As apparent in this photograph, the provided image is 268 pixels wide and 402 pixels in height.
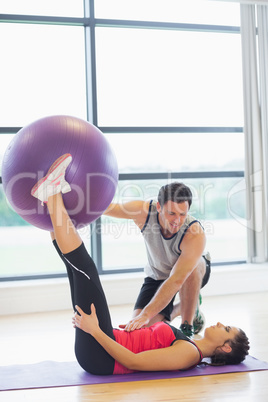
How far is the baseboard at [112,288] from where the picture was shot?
3980mm

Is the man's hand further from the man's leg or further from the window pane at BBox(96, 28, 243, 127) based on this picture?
the window pane at BBox(96, 28, 243, 127)

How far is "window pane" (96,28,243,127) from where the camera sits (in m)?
4.46

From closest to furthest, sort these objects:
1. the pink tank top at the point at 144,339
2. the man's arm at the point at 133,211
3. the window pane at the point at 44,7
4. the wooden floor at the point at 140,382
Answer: the wooden floor at the point at 140,382 < the pink tank top at the point at 144,339 < the man's arm at the point at 133,211 < the window pane at the point at 44,7

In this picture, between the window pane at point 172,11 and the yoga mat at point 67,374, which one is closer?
the yoga mat at point 67,374

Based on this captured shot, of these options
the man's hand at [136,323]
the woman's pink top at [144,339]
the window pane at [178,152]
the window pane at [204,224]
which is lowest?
the woman's pink top at [144,339]

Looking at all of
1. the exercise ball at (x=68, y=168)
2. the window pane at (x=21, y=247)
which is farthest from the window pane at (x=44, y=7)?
the exercise ball at (x=68, y=168)

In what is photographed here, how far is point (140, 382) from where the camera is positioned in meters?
2.20

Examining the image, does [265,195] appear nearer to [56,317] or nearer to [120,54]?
[120,54]

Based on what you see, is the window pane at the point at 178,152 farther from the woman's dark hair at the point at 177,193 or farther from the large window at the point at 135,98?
the woman's dark hair at the point at 177,193

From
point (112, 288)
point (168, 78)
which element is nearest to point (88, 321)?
point (112, 288)

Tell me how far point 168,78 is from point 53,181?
2.84m

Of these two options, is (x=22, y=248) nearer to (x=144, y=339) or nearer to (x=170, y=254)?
(x=170, y=254)

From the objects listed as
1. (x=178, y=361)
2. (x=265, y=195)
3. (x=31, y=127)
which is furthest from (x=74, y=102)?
(x=178, y=361)

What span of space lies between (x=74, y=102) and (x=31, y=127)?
229cm
